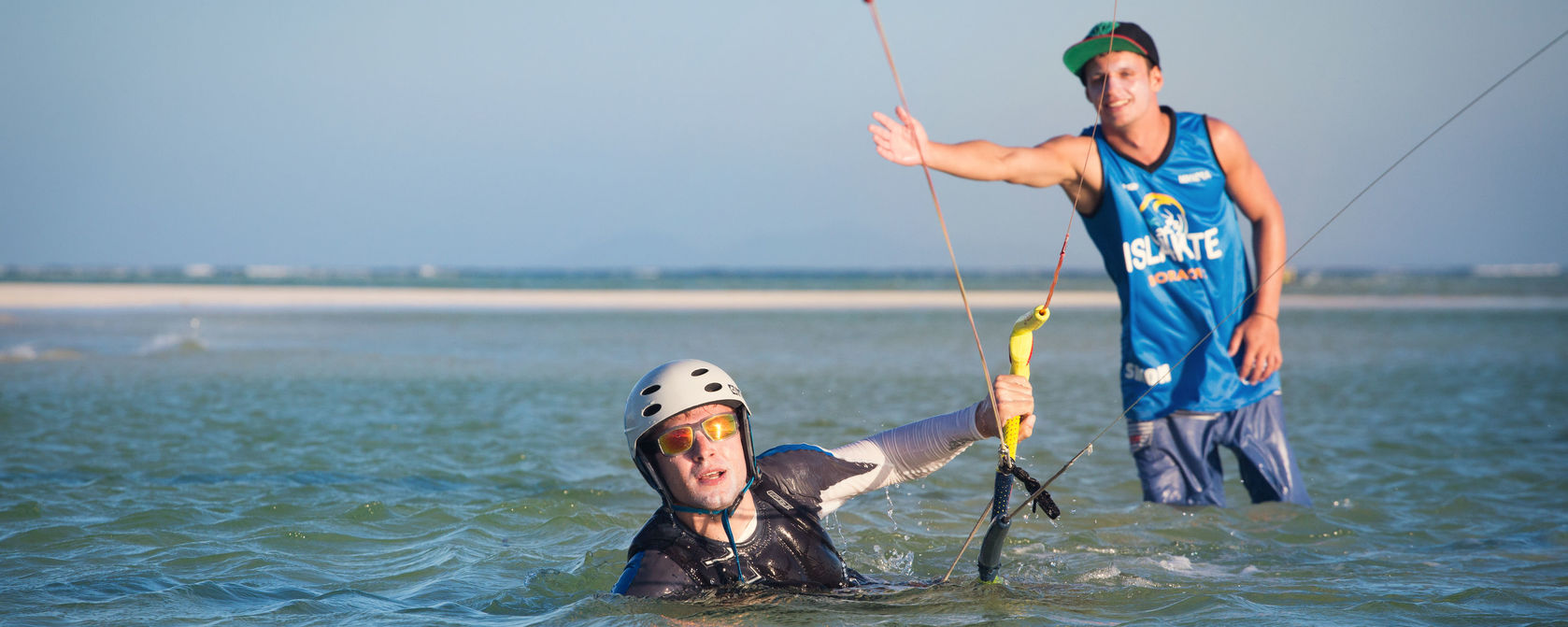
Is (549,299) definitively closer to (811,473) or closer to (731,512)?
(811,473)

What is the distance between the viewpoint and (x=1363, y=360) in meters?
18.6

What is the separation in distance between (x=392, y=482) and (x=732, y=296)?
41720mm

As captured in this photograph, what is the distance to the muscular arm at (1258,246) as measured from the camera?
5.18m

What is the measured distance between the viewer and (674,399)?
4.15m

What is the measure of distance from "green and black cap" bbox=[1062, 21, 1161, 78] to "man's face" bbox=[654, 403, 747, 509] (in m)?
2.29

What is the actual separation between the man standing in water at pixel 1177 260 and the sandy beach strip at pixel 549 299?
34.0 metres

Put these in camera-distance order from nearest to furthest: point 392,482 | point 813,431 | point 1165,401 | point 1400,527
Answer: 1. point 1165,401
2. point 1400,527
3. point 392,482
4. point 813,431

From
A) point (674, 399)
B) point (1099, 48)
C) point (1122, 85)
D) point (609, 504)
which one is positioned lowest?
point (609, 504)

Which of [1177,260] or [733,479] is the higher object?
[1177,260]

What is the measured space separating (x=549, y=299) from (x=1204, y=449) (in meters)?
42.6

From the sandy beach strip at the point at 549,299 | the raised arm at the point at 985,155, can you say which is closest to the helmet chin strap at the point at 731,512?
the raised arm at the point at 985,155

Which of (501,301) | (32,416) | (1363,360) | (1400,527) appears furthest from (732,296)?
(1400,527)

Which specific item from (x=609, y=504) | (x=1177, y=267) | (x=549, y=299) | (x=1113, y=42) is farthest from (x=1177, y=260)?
(x=549, y=299)

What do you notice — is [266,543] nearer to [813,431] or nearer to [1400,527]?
[813,431]
